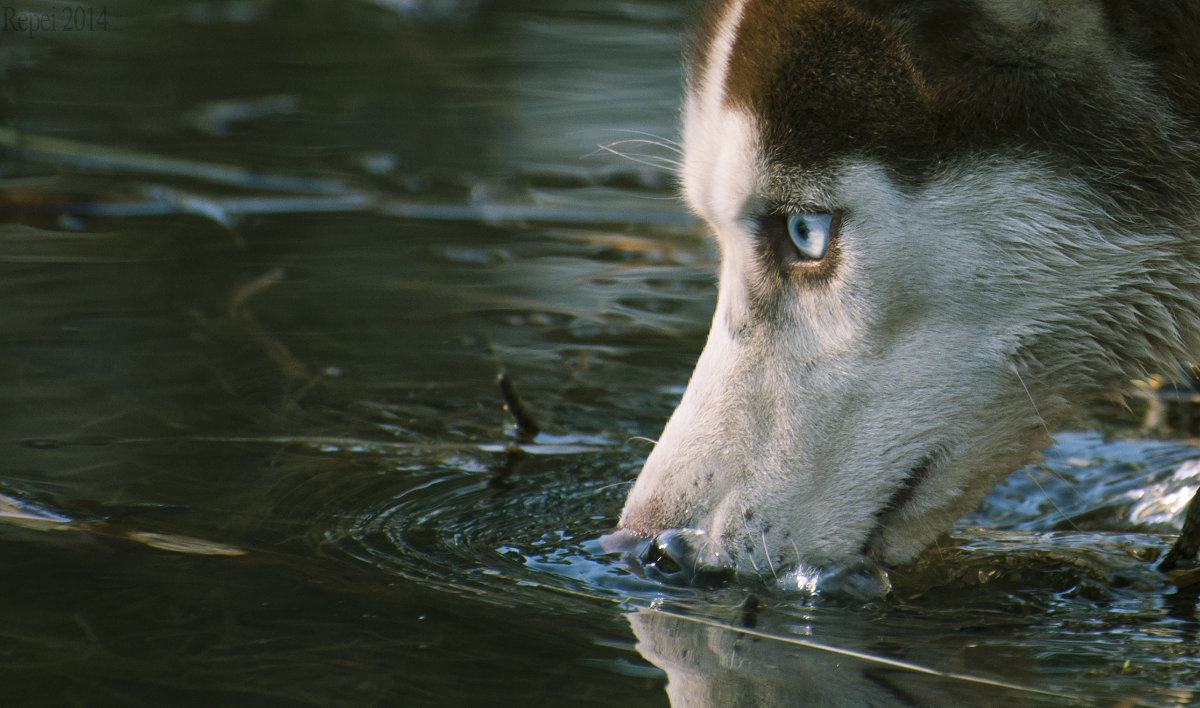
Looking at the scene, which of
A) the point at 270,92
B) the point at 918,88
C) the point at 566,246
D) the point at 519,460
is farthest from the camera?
the point at 270,92

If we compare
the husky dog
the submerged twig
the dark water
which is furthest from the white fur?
the submerged twig

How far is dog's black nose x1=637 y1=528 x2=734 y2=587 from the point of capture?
3119mm

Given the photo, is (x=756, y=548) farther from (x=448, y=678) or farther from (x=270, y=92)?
(x=270, y=92)

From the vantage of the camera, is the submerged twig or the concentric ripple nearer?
the concentric ripple

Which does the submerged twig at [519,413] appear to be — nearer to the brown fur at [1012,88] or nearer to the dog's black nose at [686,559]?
the dog's black nose at [686,559]

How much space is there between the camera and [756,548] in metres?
3.17

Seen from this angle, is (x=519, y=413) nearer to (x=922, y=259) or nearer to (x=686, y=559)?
(x=686, y=559)

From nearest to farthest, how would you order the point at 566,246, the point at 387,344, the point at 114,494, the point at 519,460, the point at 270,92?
the point at 114,494 < the point at 519,460 < the point at 387,344 < the point at 566,246 < the point at 270,92

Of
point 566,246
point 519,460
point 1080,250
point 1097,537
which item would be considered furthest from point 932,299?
Answer: point 566,246

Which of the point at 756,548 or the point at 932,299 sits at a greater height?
the point at 932,299

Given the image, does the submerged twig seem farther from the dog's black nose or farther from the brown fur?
the brown fur

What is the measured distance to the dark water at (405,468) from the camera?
8.61 ft

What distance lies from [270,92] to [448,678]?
708 cm

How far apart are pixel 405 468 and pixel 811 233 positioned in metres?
1.22
